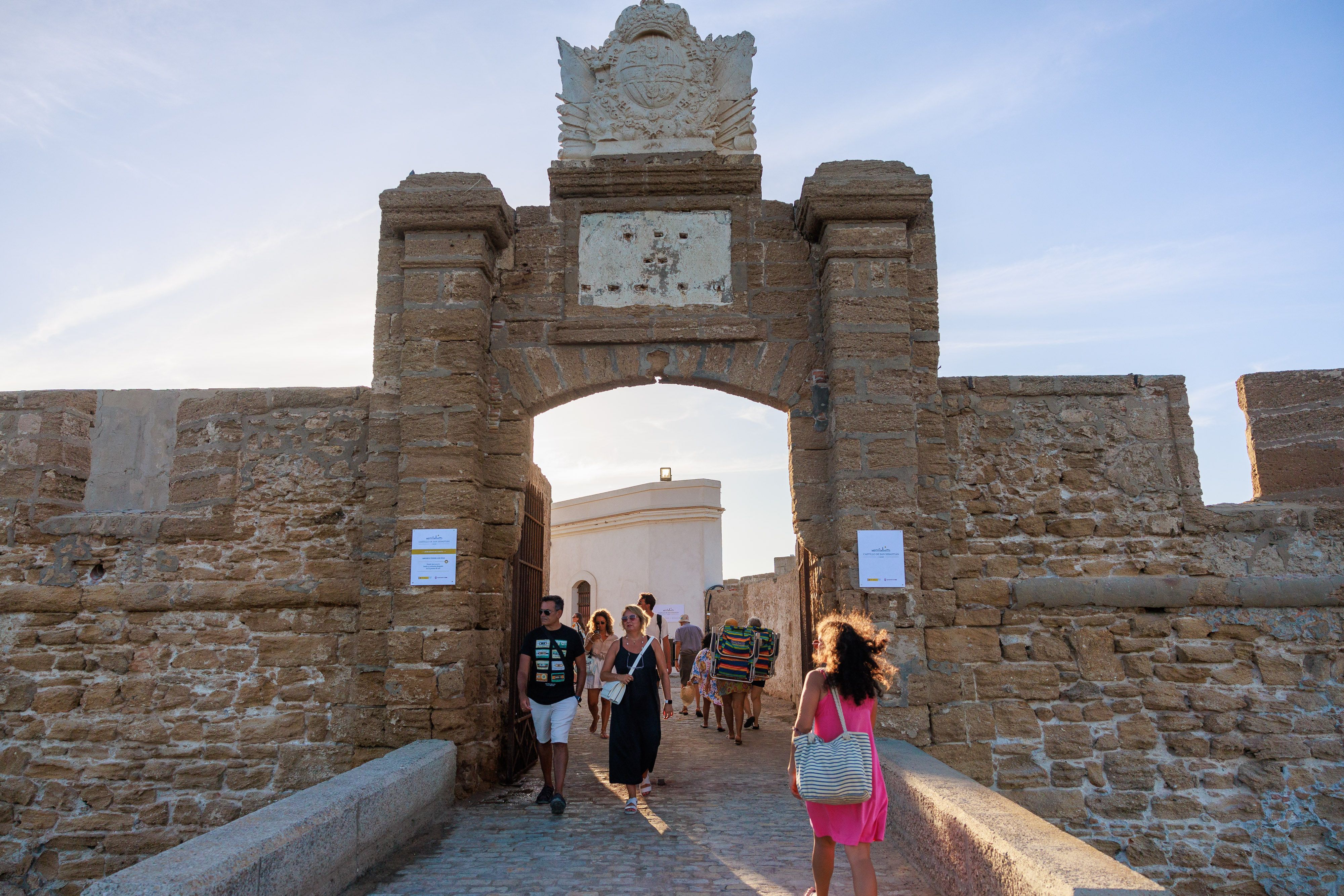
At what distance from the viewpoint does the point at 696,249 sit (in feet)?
21.5

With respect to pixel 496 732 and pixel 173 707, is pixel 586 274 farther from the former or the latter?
pixel 173 707

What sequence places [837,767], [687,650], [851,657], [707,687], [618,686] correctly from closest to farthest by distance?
[837,767]
[851,657]
[618,686]
[707,687]
[687,650]

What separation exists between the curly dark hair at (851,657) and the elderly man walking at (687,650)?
7.51 m

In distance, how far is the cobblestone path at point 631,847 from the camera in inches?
148

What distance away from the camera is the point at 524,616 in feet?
22.9

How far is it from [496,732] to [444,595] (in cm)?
104

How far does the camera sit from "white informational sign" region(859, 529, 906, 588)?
557 centimetres

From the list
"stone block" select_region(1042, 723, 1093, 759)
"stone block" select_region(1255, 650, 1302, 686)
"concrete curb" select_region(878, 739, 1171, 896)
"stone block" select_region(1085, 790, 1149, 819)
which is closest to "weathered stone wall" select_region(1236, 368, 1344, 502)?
"stone block" select_region(1255, 650, 1302, 686)

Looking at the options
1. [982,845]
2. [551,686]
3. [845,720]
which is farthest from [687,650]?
[982,845]

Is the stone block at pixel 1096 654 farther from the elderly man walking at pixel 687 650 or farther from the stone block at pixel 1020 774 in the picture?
the elderly man walking at pixel 687 650

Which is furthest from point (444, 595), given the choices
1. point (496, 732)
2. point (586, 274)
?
point (586, 274)

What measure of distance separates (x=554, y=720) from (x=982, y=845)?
290 centimetres

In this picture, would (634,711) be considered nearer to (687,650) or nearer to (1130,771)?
(1130,771)

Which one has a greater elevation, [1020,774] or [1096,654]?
[1096,654]
